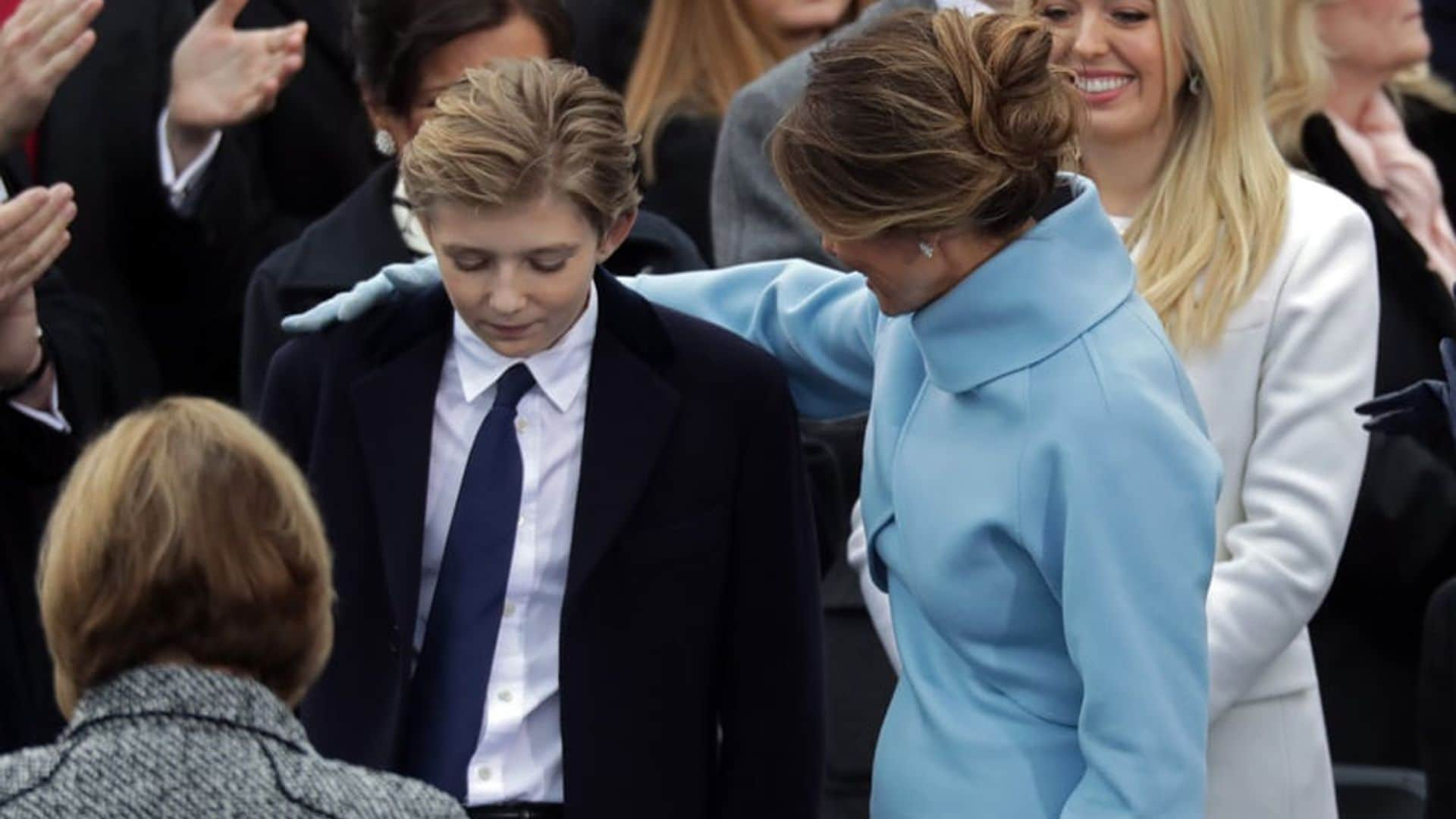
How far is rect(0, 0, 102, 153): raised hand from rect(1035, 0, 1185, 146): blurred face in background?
1.66m

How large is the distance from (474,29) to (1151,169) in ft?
3.68

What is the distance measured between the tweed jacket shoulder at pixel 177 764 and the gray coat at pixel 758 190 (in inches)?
86.2

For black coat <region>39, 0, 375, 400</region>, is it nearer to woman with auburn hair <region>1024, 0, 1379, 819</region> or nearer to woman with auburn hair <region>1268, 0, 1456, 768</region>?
woman with auburn hair <region>1024, 0, 1379, 819</region>

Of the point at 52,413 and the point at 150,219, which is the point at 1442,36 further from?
the point at 52,413

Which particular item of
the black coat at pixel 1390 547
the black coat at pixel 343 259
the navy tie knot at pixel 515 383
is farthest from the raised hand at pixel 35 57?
the black coat at pixel 1390 547

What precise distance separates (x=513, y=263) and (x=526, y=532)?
1.13ft

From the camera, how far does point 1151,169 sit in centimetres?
420

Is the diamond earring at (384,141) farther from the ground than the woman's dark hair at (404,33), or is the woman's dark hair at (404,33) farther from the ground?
the woman's dark hair at (404,33)

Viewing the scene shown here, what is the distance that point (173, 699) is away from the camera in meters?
2.64

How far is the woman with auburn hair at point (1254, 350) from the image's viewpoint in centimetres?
393

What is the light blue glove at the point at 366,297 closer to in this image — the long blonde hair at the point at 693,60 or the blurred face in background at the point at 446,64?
the blurred face in background at the point at 446,64

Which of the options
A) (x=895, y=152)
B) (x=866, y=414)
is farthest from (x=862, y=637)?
(x=895, y=152)

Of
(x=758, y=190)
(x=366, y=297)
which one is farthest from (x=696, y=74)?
(x=366, y=297)

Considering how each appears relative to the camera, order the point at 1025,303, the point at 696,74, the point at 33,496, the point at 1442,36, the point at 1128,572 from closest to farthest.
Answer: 1. the point at 1128,572
2. the point at 1025,303
3. the point at 33,496
4. the point at 696,74
5. the point at 1442,36
